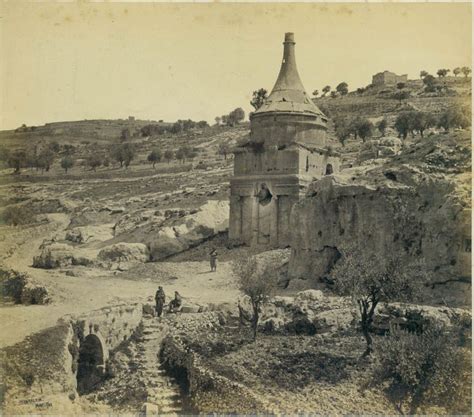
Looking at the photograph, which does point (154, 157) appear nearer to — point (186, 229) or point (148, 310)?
point (186, 229)

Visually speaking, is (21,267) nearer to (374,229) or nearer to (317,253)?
(317,253)

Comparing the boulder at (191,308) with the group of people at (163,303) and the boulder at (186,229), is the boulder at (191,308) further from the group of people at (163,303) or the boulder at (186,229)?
the boulder at (186,229)

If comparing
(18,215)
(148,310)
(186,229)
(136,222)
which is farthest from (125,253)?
(18,215)

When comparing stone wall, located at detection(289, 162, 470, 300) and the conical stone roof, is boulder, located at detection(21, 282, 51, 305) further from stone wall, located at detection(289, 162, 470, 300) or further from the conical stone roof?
the conical stone roof

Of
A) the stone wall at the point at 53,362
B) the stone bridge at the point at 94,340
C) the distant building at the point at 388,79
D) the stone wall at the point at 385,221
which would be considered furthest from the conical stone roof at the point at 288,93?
the distant building at the point at 388,79

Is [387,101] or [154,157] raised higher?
[387,101]

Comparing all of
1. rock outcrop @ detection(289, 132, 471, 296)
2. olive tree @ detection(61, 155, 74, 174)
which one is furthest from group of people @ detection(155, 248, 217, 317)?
Result: olive tree @ detection(61, 155, 74, 174)
